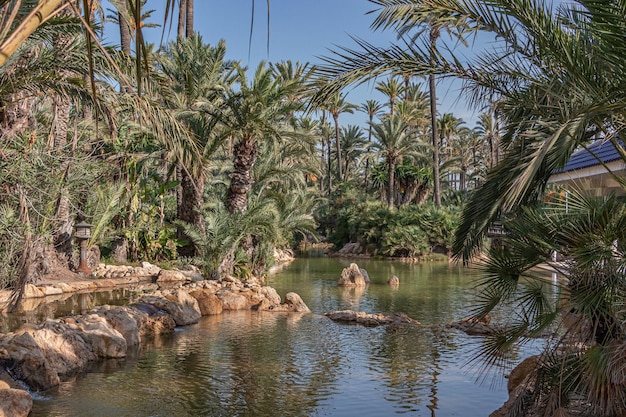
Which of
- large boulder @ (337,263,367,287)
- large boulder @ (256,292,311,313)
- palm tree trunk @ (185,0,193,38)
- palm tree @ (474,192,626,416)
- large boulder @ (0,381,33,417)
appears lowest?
large boulder @ (0,381,33,417)

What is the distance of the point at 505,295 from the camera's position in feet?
18.9

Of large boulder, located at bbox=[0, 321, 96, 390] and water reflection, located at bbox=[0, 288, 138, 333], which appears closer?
large boulder, located at bbox=[0, 321, 96, 390]

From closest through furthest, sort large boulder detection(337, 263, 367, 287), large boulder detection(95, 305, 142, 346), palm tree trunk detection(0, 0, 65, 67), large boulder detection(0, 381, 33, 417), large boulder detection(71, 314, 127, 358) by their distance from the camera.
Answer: palm tree trunk detection(0, 0, 65, 67) < large boulder detection(0, 381, 33, 417) < large boulder detection(71, 314, 127, 358) < large boulder detection(95, 305, 142, 346) < large boulder detection(337, 263, 367, 287)

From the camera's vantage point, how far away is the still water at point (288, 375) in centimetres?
756

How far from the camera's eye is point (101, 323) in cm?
1048

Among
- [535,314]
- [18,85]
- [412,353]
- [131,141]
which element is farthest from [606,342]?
[131,141]

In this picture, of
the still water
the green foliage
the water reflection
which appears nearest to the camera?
the still water

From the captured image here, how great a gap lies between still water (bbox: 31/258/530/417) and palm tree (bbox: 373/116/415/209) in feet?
89.3

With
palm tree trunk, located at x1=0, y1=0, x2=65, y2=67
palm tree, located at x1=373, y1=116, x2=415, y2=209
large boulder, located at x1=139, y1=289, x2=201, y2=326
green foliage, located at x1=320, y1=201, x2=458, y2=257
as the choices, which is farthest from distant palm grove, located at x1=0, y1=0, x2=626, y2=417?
palm tree, located at x1=373, y1=116, x2=415, y2=209

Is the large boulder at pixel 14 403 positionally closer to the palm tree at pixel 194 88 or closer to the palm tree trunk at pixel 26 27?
the palm tree trunk at pixel 26 27

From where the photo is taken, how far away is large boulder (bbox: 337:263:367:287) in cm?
2144

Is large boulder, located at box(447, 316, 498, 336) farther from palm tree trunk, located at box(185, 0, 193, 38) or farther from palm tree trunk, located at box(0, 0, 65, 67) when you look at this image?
palm tree trunk, located at box(185, 0, 193, 38)

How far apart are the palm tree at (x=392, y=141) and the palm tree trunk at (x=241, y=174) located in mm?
20995

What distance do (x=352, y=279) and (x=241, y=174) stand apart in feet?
17.4
